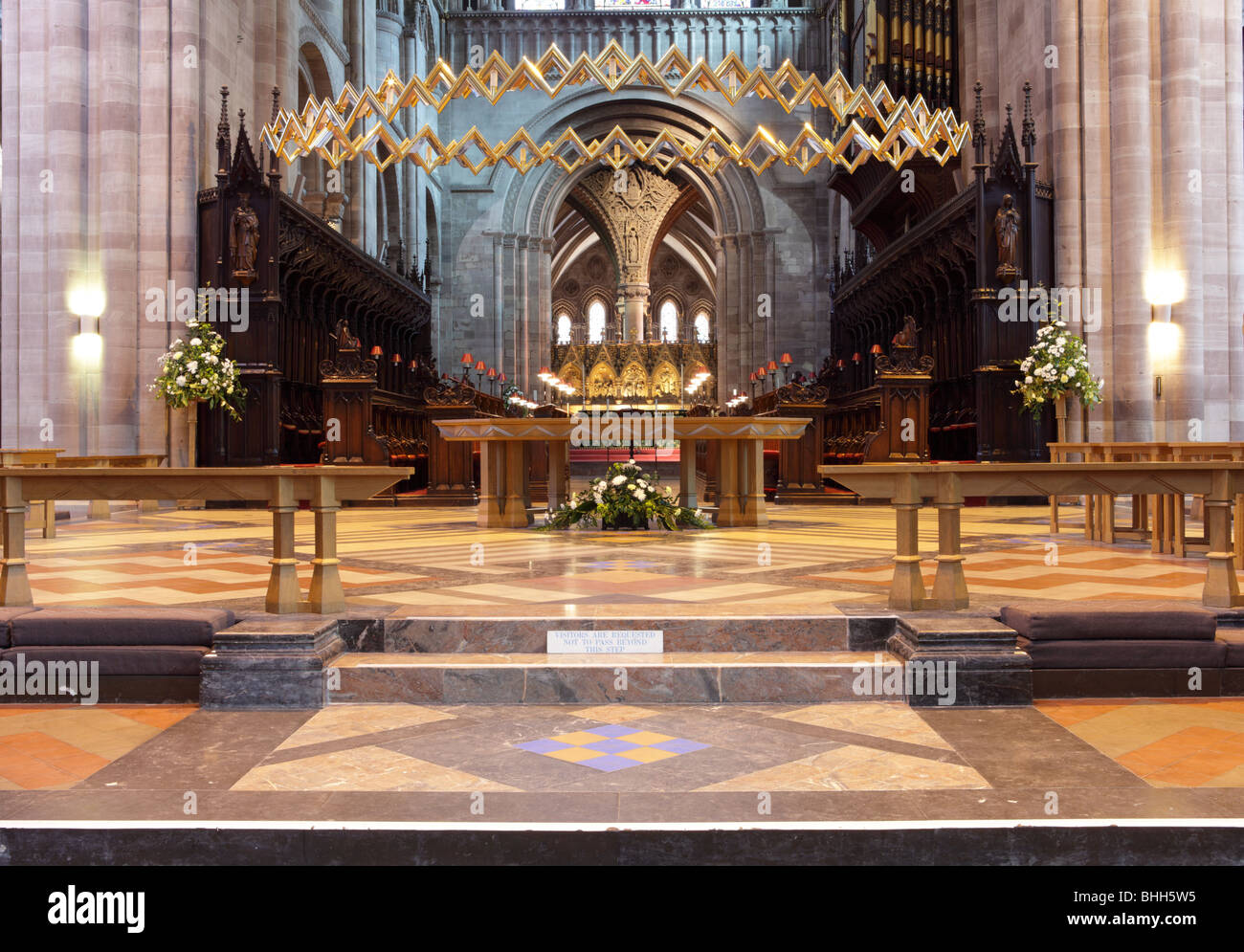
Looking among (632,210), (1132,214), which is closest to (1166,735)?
(1132,214)

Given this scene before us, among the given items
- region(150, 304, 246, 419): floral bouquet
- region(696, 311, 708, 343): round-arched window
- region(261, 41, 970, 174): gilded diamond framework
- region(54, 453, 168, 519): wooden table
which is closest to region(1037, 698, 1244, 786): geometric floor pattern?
region(261, 41, 970, 174): gilded diamond framework

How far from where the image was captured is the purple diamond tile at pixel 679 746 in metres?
3.33

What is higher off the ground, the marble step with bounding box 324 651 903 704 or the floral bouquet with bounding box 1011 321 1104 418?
the floral bouquet with bounding box 1011 321 1104 418

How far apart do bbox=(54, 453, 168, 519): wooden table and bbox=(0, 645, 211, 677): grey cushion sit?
394 centimetres

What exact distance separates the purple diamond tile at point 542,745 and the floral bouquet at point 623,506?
5321 millimetres

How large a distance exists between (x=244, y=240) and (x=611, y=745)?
1160 centimetres

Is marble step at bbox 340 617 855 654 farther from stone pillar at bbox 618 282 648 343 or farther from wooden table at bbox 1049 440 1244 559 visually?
stone pillar at bbox 618 282 648 343

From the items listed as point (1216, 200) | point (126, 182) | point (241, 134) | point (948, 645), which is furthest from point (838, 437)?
point (948, 645)

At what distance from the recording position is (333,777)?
3.06 m

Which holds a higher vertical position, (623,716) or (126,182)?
(126,182)

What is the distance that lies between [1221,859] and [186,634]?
361cm

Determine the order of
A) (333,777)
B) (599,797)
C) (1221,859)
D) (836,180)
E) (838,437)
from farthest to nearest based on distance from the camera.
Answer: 1. (836,180)
2. (838,437)
3. (333,777)
4. (599,797)
5. (1221,859)

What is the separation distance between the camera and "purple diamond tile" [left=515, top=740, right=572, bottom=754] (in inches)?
132

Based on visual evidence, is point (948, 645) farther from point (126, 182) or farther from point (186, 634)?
point (126, 182)
